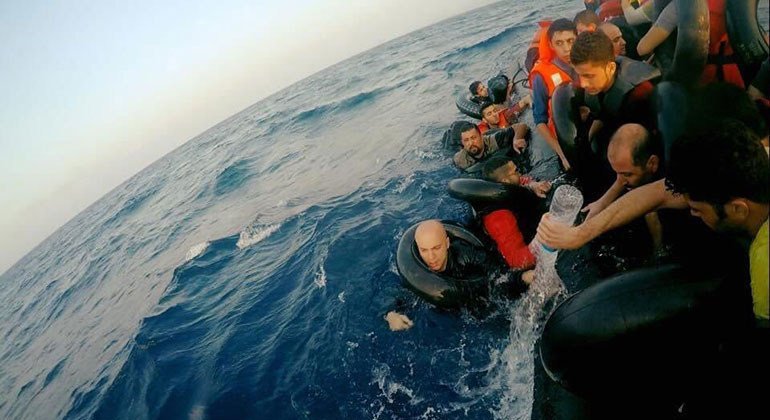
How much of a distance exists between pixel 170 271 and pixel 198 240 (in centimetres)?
209

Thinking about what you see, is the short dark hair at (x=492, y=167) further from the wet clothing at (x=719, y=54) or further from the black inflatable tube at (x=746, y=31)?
the black inflatable tube at (x=746, y=31)

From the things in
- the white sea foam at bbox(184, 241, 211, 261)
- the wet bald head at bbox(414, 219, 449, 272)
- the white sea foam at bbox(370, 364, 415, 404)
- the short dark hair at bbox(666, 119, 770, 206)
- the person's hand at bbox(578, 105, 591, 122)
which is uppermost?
the short dark hair at bbox(666, 119, 770, 206)

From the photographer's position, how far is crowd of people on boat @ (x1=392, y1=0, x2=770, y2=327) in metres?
1.68

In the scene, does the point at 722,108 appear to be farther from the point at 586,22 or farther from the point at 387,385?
the point at 387,385

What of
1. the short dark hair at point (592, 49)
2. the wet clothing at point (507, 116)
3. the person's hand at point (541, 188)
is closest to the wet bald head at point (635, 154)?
the short dark hair at point (592, 49)

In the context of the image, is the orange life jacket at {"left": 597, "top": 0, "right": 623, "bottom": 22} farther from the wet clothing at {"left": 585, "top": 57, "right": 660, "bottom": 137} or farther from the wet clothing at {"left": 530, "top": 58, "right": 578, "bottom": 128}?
the wet clothing at {"left": 585, "top": 57, "right": 660, "bottom": 137}

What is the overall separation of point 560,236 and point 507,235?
1.97 m

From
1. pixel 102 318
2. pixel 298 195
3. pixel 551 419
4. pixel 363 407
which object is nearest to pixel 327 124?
pixel 298 195

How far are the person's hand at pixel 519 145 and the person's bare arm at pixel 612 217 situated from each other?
17.0 feet

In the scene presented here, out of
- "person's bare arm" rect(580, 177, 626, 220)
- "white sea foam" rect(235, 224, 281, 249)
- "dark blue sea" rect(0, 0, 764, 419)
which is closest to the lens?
"person's bare arm" rect(580, 177, 626, 220)

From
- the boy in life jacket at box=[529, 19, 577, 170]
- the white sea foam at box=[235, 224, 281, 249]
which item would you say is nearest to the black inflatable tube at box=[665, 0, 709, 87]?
the boy in life jacket at box=[529, 19, 577, 170]

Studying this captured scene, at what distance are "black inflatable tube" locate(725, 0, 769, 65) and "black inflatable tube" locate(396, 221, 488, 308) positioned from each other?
3159 mm

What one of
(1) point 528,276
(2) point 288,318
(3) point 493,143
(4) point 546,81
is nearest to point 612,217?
(1) point 528,276

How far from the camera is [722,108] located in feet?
7.90
